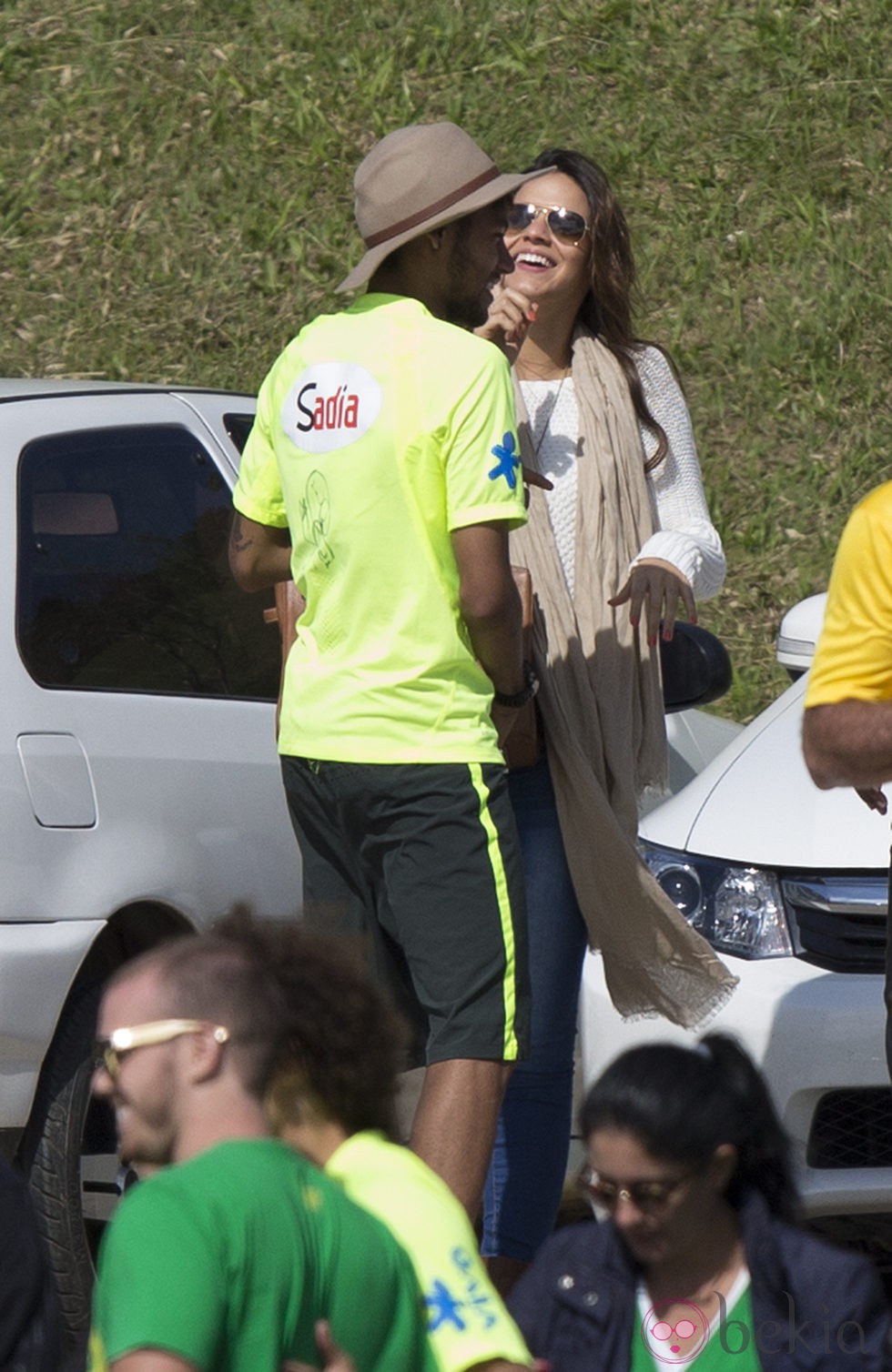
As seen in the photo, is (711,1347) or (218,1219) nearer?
(218,1219)

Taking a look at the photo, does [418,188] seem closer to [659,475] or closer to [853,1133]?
[659,475]

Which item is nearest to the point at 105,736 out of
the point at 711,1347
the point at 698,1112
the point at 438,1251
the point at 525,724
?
the point at 525,724

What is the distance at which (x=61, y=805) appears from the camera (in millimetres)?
4078

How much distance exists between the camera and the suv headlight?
4.31m

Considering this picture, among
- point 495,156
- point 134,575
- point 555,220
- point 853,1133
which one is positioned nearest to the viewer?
point 555,220

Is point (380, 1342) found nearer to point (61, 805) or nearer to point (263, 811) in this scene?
point (61, 805)

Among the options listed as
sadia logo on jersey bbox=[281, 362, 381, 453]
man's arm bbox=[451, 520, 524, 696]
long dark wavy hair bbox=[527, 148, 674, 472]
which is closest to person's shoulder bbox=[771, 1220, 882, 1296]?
man's arm bbox=[451, 520, 524, 696]

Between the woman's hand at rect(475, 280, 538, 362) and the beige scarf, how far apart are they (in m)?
0.20

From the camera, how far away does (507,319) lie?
144 inches

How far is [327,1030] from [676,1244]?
702mm

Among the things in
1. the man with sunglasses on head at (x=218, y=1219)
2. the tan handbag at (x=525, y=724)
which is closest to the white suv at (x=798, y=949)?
the tan handbag at (x=525, y=724)

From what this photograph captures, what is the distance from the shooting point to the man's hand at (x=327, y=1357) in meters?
1.80

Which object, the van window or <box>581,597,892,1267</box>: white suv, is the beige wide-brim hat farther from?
<box>581,597,892,1267</box>: white suv

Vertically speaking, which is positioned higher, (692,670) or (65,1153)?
(692,670)
